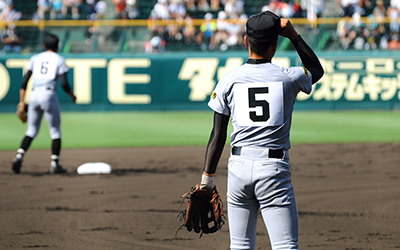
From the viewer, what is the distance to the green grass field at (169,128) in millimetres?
13547

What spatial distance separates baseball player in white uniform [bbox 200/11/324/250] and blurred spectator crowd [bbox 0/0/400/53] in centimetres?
1835

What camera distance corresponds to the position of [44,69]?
8.84 meters

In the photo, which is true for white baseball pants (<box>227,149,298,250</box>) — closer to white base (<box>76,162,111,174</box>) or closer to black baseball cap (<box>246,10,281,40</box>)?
black baseball cap (<box>246,10,281,40</box>)

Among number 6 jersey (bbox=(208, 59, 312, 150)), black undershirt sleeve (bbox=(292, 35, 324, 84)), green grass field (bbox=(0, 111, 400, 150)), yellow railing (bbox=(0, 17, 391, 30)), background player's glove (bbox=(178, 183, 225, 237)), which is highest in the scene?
yellow railing (bbox=(0, 17, 391, 30))

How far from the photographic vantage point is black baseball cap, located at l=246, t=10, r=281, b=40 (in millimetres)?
3193

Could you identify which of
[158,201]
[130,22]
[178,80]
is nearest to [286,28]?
[158,201]

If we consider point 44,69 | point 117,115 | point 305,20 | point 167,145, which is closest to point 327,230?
point 44,69

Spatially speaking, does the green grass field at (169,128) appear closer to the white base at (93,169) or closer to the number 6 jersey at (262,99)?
the white base at (93,169)

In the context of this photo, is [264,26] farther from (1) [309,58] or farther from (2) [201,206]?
(2) [201,206]

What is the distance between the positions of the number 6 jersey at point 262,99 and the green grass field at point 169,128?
9824 millimetres

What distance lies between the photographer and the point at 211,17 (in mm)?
22781

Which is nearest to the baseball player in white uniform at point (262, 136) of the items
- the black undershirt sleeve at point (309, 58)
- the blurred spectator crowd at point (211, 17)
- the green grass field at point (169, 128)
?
the black undershirt sleeve at point (309, 58)

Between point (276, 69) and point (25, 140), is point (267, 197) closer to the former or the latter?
point (276, 69)

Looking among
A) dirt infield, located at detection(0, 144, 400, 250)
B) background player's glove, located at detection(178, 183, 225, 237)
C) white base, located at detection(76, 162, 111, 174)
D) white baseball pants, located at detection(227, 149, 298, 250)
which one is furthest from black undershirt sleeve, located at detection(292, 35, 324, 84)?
white base, located at detection(76, 162, 111, 174)
